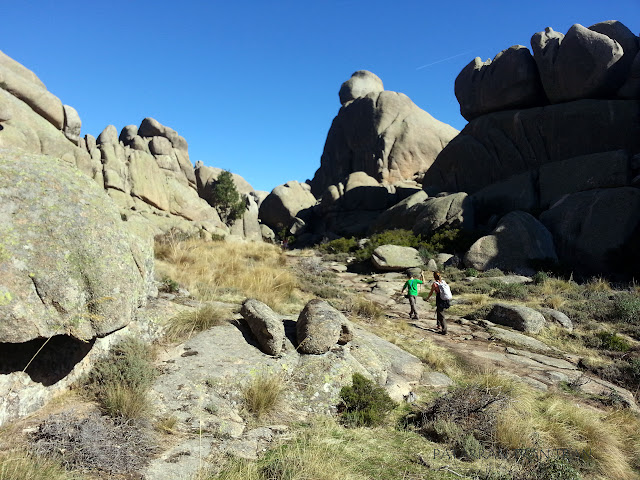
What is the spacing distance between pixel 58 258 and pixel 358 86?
6190 cm

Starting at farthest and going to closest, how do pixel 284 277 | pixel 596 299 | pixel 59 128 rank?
1. pixel 59 128
2. pixel 596 299
3. pixel 284 277

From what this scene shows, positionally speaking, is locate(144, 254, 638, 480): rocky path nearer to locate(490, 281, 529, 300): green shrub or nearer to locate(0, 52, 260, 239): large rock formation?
locate(490, 281, 529, 300): green shrub

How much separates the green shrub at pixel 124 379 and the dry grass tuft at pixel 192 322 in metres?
0.76

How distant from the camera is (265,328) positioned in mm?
5809

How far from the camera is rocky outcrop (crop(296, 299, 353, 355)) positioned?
Answer: 590 centimetres

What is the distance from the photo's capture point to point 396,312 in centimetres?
1219

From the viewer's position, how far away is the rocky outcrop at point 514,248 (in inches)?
725

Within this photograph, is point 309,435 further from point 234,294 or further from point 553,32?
point 553,32

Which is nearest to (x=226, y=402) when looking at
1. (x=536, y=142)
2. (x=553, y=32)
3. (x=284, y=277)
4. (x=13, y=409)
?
(x=13, y=409)

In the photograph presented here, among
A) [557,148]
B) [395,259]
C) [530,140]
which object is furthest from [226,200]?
[557,148]

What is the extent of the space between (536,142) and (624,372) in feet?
83.9

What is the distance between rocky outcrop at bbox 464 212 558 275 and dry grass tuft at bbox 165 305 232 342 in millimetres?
15763

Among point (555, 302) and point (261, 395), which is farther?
point (555, 302)

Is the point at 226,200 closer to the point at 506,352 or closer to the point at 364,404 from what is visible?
the point at 506,352
